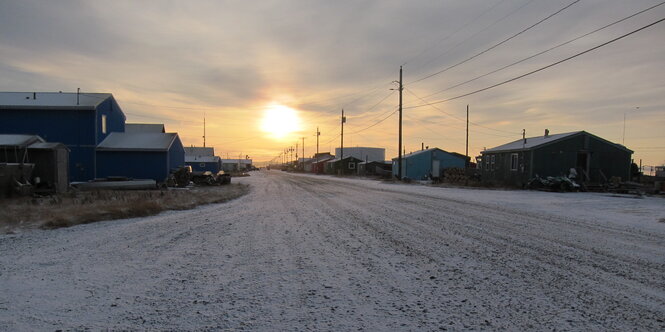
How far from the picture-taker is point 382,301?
438 cm

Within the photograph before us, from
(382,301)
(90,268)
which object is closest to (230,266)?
(90,268)

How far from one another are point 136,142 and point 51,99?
6.61 meters

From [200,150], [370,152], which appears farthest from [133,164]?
[370,152]

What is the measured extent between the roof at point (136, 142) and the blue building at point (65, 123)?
0.99m

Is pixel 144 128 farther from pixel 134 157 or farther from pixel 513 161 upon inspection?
pixel 513 161

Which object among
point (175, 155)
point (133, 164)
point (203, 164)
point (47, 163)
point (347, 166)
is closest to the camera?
point (47, 163)

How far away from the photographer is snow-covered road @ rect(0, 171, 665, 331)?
387 cm

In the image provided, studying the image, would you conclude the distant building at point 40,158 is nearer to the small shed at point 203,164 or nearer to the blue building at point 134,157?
the blue building at point 134,157

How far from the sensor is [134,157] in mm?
27766

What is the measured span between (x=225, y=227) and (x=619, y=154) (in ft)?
108

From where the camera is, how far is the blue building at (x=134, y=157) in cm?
2724

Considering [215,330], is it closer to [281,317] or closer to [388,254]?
[281,317]

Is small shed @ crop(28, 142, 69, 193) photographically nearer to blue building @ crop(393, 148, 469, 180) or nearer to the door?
the door

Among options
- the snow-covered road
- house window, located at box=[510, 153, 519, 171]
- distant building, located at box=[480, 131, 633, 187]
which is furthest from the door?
the snow-covered road
